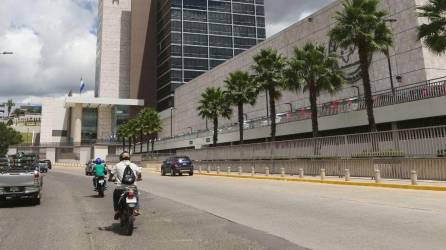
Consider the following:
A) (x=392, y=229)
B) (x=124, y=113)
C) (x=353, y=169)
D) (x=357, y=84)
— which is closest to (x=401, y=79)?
(x=357, y=84)

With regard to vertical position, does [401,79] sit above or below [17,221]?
above

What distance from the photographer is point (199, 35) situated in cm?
12406

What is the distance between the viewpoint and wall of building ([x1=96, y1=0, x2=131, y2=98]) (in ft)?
454

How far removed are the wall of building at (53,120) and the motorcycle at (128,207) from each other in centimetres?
13065

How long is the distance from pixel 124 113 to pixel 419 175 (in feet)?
382

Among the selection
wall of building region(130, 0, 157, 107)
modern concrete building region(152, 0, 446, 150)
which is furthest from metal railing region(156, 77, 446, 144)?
wall of building region(130, 0, 157, 107)

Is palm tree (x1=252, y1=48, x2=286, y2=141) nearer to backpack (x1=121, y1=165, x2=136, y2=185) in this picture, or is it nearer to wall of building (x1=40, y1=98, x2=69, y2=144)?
backpack (x1=121, y1=165, x2=136, y2=185)

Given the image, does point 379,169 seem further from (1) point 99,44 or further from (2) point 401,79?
(1) point 99,44

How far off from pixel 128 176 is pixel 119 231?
1.24m

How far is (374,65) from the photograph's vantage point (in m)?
42.6

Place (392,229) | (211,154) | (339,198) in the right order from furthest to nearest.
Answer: (211,154) → (339,198) → (392,229)

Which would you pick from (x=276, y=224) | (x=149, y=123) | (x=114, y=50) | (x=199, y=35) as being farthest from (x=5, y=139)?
(x=276, y=224)

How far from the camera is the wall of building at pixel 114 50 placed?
A: 138250 mm

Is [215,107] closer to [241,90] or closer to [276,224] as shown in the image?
[241,90]
